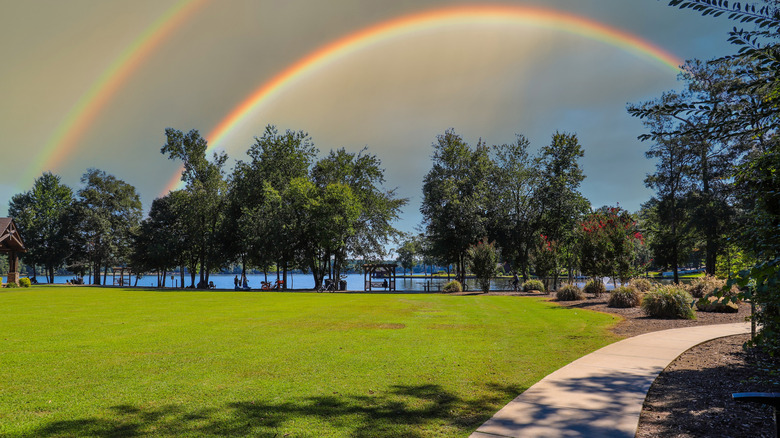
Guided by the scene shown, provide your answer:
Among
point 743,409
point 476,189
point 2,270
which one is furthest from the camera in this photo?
point 2,270

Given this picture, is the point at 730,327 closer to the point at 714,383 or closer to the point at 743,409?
the point at 714,383

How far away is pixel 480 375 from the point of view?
6.56 metres

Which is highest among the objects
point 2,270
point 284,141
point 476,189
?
point 284,141

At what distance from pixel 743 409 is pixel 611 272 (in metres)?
16.4

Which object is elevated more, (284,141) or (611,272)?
(284,141)

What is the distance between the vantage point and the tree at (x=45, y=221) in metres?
60.3

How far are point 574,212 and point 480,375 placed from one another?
33.1 metres

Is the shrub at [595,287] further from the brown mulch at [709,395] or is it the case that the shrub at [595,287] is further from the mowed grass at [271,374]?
the brown mulch at [709,395]

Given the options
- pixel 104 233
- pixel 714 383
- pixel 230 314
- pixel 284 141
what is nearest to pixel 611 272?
pixel 714 383

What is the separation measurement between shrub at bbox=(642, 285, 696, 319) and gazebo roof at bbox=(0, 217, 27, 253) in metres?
51.1

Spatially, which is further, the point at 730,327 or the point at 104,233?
the point at 104,233

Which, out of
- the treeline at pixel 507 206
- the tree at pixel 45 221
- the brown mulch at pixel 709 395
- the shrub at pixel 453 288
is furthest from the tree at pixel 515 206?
the tree at pixel 45 221

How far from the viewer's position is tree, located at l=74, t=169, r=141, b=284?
192 ft

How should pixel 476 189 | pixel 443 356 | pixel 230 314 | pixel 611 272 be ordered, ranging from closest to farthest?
pixel 443 356, pixel 230 314, pixel 611 272, pixel 476 189
